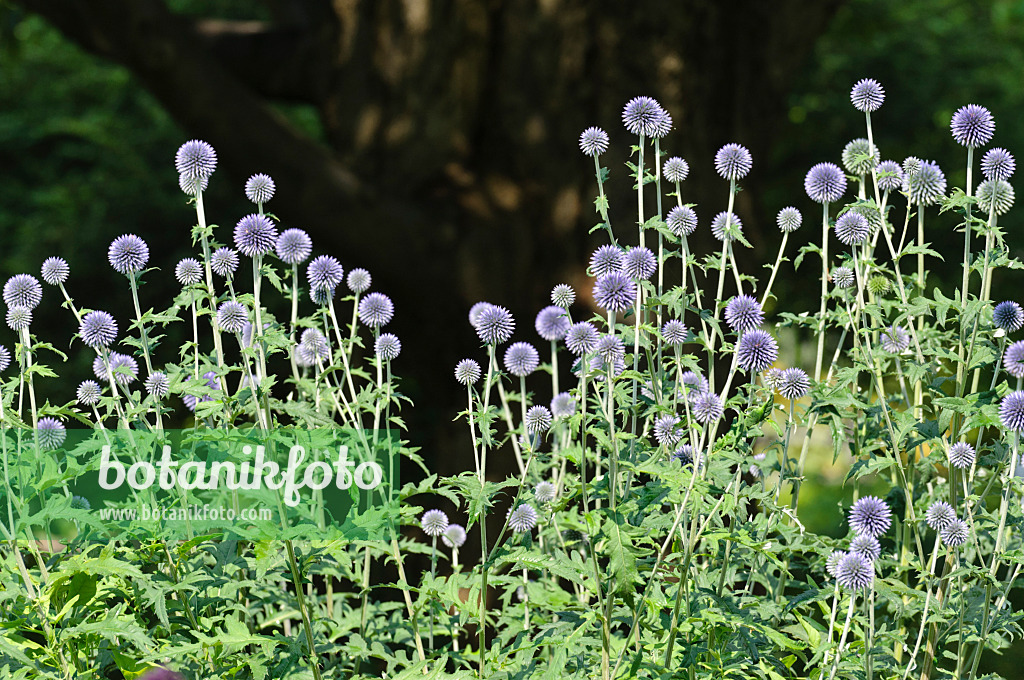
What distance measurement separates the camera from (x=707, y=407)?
2.02 metres

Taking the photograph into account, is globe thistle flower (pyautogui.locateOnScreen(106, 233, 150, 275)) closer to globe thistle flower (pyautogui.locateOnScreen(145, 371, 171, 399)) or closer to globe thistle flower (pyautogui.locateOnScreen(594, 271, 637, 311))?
globe thistle flower (pyautogui.locateOnScreen(145, 371, 171, 399))

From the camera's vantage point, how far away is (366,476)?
84.6 inches

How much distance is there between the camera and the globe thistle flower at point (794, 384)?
2162 mm

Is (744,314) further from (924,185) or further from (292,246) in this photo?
(292,246)

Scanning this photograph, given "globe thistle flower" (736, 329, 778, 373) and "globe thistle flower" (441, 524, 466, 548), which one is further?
"globe thistle flower" (441, 524, 466, 548)

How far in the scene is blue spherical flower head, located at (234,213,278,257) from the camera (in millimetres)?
1957

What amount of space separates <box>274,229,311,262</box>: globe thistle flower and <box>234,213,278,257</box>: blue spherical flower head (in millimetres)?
108

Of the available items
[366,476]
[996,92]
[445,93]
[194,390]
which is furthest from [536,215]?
[996,92]

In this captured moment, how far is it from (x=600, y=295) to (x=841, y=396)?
0.50m

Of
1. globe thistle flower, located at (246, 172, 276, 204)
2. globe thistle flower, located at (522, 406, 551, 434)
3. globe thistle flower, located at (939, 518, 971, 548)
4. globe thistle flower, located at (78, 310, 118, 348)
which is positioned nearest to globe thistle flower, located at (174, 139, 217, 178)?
globe thistle flower, located at (246, 172, 276, 204)

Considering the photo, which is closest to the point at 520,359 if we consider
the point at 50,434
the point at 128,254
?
the point at 128,254

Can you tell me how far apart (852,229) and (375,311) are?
1154 millimetres

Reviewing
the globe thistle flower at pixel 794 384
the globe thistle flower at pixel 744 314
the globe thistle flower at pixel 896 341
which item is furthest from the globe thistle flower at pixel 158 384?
the globe thistle flower at pixel 896 341

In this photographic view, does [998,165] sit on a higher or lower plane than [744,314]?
higher
